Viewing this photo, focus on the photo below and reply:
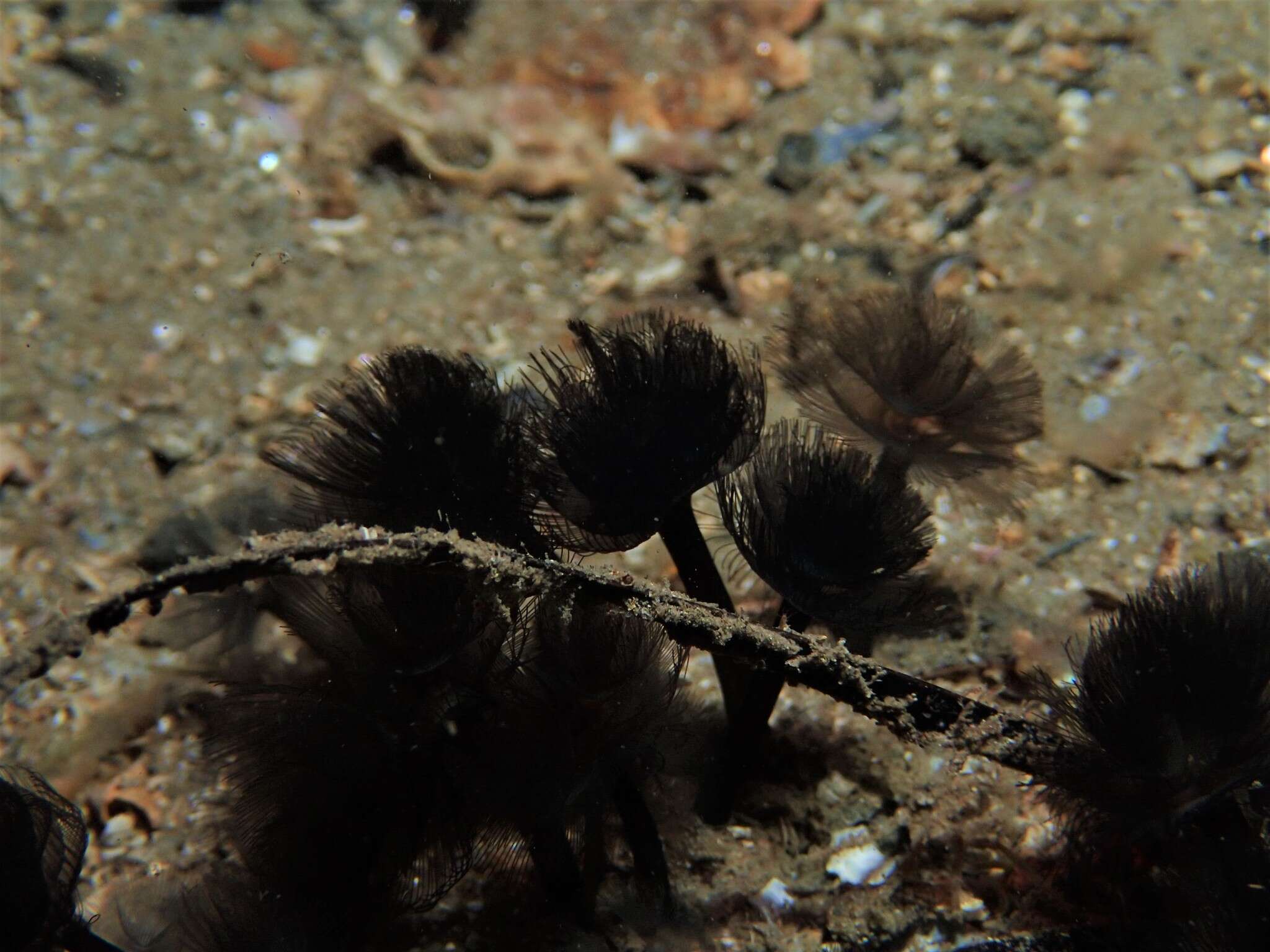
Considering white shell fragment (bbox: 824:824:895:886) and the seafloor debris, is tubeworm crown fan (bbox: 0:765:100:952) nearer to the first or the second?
white shell fragment (bbox: 824:824:895:886)

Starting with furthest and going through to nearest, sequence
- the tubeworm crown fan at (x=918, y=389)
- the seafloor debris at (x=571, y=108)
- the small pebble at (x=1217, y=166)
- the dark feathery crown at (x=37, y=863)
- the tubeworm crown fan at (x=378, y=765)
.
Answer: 1. the seafloor debris at (x=571, y=108)
2. the small pebble at (x=1217, y=166)
3. the tubeworm crown fan at (x=918, y=389)
4. the tubeworm crown fan at (x=378, y=765)
5. the dark feathery crown at (x=37, y=863)

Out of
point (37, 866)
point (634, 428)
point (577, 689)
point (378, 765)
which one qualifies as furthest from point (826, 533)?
point (37, 866)

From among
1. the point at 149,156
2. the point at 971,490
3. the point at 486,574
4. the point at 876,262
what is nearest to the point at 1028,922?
the point at 971,490

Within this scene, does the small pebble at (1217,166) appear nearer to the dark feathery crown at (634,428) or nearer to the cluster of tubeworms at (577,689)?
the cluster of tubeworms at (577,689)

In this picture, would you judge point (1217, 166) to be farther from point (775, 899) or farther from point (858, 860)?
point (775, 899)

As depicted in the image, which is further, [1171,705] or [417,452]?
[417,452]

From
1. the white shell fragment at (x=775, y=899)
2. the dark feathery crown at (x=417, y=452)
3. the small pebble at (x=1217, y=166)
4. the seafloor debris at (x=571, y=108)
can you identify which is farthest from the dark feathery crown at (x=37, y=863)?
the small pebble at (x=1217, y=166)

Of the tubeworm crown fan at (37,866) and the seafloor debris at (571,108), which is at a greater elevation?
the seafloor debris at (571,108)
